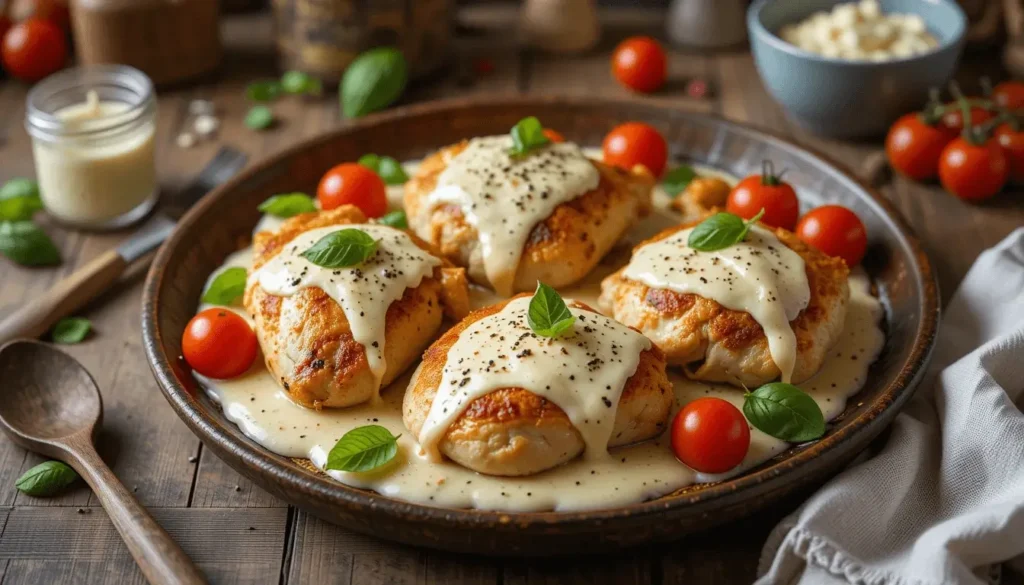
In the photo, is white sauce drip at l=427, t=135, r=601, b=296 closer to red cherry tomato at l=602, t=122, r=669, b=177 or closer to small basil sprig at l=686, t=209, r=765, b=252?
red cherry tomato at l=602, t=122, r=669, b=177

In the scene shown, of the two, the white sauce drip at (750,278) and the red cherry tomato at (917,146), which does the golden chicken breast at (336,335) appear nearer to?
the white sauce drip at (750,278)

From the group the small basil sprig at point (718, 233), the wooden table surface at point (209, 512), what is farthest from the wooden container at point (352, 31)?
the small basil sprig at point (718, 233)

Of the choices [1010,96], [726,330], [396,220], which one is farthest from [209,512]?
[1010,96]

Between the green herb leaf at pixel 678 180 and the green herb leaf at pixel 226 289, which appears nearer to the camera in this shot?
the green herb leaf at pixel 226 289

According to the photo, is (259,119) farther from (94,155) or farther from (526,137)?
(526,137)

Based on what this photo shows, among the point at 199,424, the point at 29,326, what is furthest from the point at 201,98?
the point at 199,424

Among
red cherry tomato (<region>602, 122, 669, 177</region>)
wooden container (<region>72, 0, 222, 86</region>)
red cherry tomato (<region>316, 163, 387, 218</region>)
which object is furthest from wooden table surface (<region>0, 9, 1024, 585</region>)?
red cherry tomato (<region>602, 122, 669, 177</region>)
